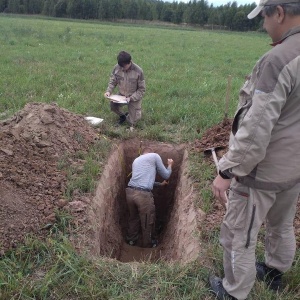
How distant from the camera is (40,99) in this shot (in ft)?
27.0

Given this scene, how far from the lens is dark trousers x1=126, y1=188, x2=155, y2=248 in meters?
5.98

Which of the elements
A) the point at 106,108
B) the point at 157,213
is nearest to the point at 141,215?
the point at 157,213

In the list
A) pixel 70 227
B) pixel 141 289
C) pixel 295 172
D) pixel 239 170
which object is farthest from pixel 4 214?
pixel 295 172

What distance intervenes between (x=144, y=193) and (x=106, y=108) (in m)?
2.68

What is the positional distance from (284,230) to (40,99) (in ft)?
21.6

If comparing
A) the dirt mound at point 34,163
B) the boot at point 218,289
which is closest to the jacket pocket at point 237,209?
the boot at point 218,289

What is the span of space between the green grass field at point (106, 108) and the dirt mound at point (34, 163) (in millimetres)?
285

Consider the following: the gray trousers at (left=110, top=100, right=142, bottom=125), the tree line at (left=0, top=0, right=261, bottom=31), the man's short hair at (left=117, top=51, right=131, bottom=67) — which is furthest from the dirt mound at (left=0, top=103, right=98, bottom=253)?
the tree line at (left=0, top=0, right=261, bottom=31)

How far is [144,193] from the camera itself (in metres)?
5.95

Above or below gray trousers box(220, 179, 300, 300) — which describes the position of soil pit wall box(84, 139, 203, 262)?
below

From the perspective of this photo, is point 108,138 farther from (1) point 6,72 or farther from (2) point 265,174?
(1) point 6,72

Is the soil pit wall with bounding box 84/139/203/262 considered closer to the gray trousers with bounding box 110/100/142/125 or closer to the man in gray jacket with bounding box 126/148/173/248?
the man in gray jacket with bounding box 126/148/173/248

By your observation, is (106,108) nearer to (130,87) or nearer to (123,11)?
(130,87)

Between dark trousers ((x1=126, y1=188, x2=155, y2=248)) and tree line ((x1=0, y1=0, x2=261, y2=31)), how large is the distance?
5186 centimetres
